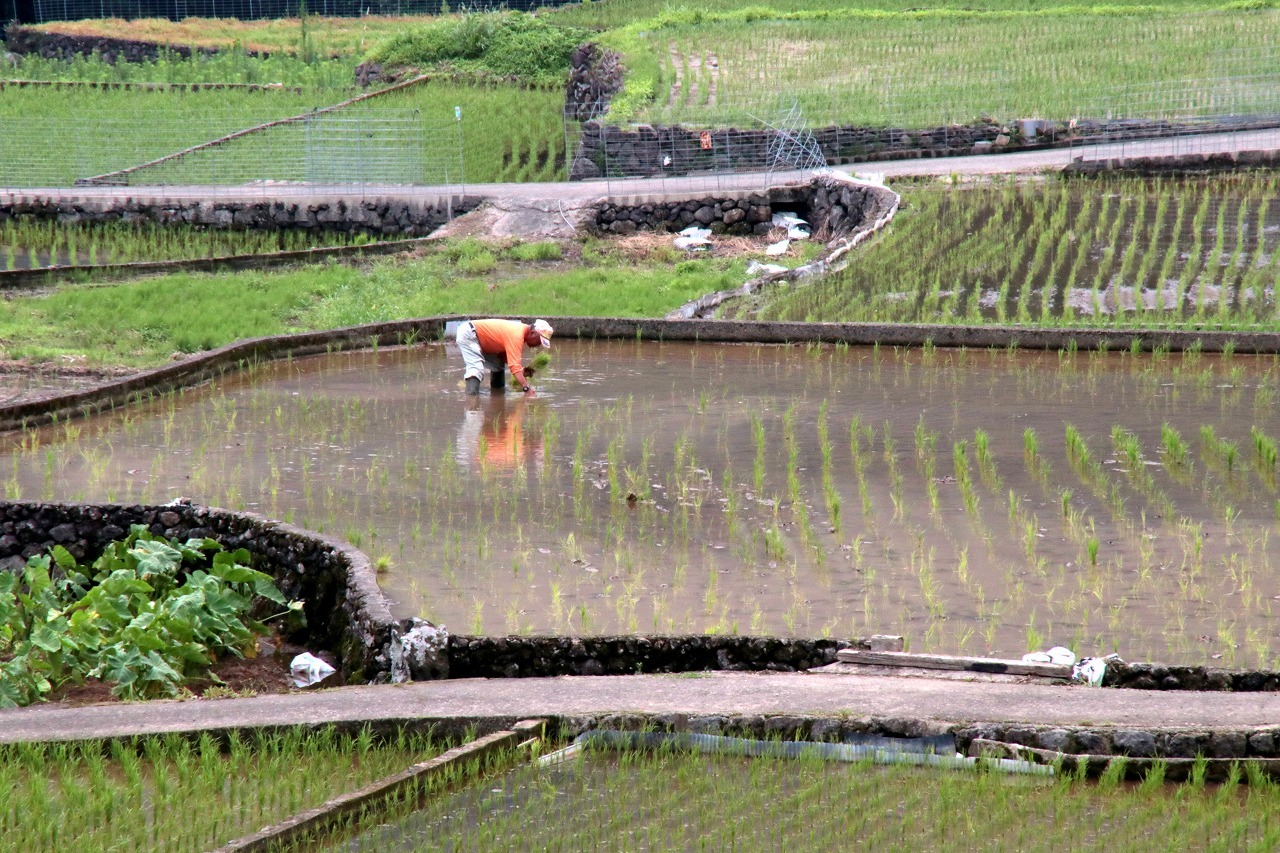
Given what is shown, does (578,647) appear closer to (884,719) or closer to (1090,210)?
(884,719)

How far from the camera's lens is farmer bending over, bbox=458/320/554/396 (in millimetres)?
13755

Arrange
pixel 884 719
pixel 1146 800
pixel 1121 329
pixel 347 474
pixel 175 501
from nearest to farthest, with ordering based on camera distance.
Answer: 1. pixel 1146 800
2. pixel 884 719
3. pixel 175 501
4. pixel 347 474
5. pixel 1121 329

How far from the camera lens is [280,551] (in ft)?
31.1

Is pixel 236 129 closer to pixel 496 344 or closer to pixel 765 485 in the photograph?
pixel 496 344

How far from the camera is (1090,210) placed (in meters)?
21.1

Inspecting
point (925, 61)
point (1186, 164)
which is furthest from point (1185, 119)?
point (925, 61)

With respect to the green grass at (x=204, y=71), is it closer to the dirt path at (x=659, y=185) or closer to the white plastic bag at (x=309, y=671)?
the dirt path at (x=659, y=185)

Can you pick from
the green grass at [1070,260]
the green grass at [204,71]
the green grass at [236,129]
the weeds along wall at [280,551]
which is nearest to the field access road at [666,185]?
the green grass at [236,129]

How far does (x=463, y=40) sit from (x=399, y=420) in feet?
85.9

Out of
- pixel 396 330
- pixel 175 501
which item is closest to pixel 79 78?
pixel 396 330

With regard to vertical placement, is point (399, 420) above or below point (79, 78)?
below

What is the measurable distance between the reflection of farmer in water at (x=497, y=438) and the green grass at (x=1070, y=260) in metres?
4.67

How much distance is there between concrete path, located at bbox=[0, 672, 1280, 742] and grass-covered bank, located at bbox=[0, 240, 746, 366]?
31.5ft

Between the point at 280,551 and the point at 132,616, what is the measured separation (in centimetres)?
96
